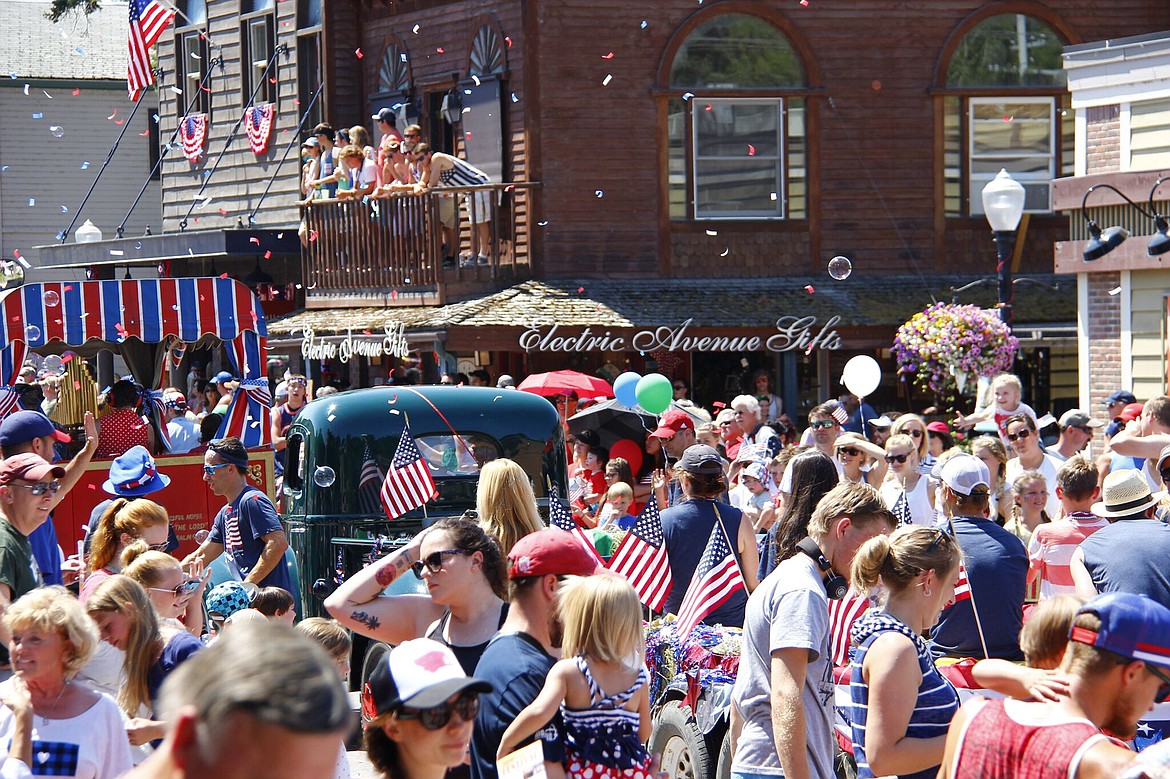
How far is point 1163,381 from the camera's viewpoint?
16.0 meters

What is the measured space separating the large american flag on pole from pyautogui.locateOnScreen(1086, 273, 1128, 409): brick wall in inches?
653

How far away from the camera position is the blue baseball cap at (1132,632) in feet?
11.5

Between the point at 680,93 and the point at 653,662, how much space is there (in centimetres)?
1384

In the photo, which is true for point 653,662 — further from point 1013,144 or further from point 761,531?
point 1013,144

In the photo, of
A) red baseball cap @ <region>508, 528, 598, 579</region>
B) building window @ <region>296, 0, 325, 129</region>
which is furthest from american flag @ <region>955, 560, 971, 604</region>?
building window @ <region>296, 0, 325, 129</region>

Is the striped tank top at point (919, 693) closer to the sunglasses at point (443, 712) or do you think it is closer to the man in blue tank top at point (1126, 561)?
the sunglasses at point (443, 712)

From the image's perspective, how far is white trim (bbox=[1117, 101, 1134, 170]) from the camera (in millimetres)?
16312

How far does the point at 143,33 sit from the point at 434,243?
9818 millimetres

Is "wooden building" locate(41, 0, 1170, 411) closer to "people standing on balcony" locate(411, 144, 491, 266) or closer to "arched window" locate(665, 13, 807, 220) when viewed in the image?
"arched window" locate(665, 13, 807, 220)

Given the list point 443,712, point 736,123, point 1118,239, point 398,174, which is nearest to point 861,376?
point 1118,239

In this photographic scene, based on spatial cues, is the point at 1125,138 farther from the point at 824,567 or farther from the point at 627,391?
the point at 824,567

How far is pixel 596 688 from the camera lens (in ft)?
14.3

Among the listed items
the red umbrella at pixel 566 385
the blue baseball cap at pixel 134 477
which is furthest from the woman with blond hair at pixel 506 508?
the red umbrella at pixel 566 385

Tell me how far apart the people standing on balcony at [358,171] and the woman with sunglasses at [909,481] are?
38.9ft
